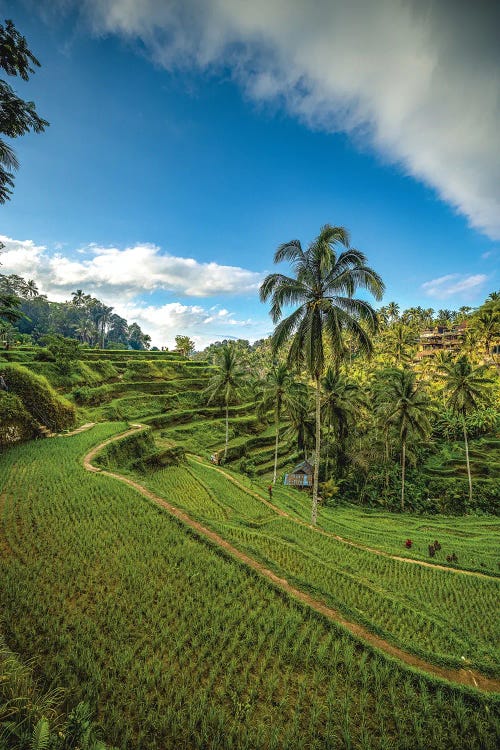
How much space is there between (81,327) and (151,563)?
103 m

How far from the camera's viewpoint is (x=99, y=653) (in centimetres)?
598

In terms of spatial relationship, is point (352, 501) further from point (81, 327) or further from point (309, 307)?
point (81, 327)

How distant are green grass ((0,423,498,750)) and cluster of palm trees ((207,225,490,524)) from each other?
30.2ft

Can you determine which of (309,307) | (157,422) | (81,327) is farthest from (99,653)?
(81,327)

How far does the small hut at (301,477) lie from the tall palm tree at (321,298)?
2211cm

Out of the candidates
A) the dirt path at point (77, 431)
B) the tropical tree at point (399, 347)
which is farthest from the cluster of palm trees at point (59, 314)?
the tropical tree at point (399, 347)

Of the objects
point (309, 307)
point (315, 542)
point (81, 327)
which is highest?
point (81, 327)

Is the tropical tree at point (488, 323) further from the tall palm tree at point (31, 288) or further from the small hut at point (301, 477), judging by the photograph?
the tall palm tree at point (31, 288)

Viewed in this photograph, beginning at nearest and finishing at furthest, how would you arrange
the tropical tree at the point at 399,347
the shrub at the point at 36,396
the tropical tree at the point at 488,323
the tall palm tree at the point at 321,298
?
the tall palm tree at the point at 321,298
the shrub at the point at 36,396
the tropical tree at the point at 488,323
the tropical tree at the point at 399,347

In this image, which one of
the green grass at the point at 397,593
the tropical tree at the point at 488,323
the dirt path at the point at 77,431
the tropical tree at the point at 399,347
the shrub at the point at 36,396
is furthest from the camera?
the tropical tree at the point at 399,347

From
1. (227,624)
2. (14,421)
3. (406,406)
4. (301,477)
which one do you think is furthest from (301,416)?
(227,624)

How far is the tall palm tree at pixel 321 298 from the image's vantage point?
14.5m

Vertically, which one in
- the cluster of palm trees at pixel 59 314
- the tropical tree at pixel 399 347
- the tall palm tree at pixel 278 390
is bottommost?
the tall palm tree at pixel 278 390

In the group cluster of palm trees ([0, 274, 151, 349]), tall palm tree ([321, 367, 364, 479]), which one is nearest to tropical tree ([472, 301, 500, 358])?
tall palm tree ([321, 367, 364, 479])
